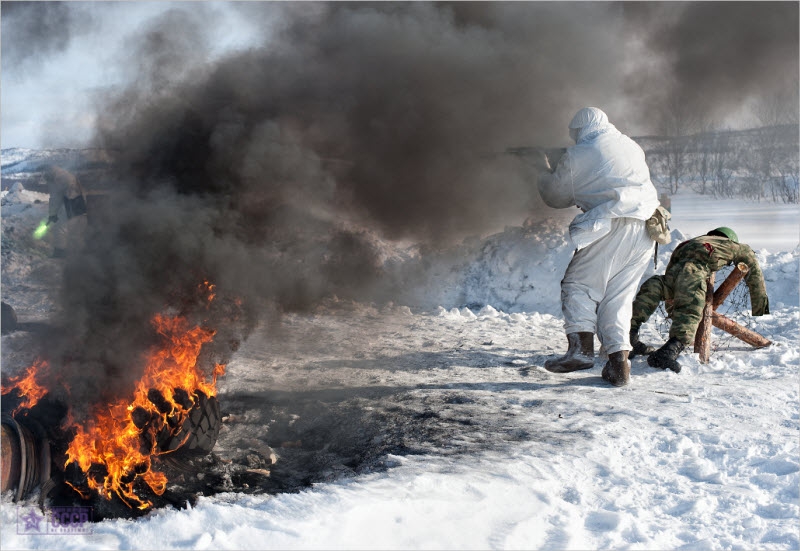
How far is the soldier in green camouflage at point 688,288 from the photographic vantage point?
5.05 meters

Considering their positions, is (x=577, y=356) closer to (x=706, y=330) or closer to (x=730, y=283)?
(x=706, y=330)

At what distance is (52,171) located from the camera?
9969mm

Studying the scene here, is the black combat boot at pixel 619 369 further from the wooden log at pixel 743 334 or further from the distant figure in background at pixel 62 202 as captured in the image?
the distant figure in background at pixel 62 202

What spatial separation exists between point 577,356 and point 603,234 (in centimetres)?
99

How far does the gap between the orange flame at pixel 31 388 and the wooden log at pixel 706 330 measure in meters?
4.89

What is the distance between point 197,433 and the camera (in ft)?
12.3

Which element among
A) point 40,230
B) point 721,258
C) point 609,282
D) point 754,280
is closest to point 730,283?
point 754,280

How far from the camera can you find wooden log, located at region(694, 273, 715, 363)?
527cm

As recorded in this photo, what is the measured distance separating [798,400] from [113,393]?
4.45m

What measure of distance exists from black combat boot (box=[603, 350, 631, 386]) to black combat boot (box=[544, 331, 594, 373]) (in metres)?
0.18

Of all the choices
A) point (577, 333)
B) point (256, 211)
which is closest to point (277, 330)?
point (256, 211)

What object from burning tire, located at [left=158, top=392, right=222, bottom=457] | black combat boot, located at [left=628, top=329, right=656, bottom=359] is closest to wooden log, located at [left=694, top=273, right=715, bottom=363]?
black combat boot, located at [left=628, top=329, right=656, bottom=359]

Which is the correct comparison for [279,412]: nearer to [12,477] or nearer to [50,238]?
[12,477]

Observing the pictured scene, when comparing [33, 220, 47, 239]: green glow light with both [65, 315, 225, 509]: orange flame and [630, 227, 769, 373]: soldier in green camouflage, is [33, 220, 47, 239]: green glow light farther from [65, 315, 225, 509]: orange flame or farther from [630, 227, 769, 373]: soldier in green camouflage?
[630, 227, 769, 373]: soldier in green camouflage
